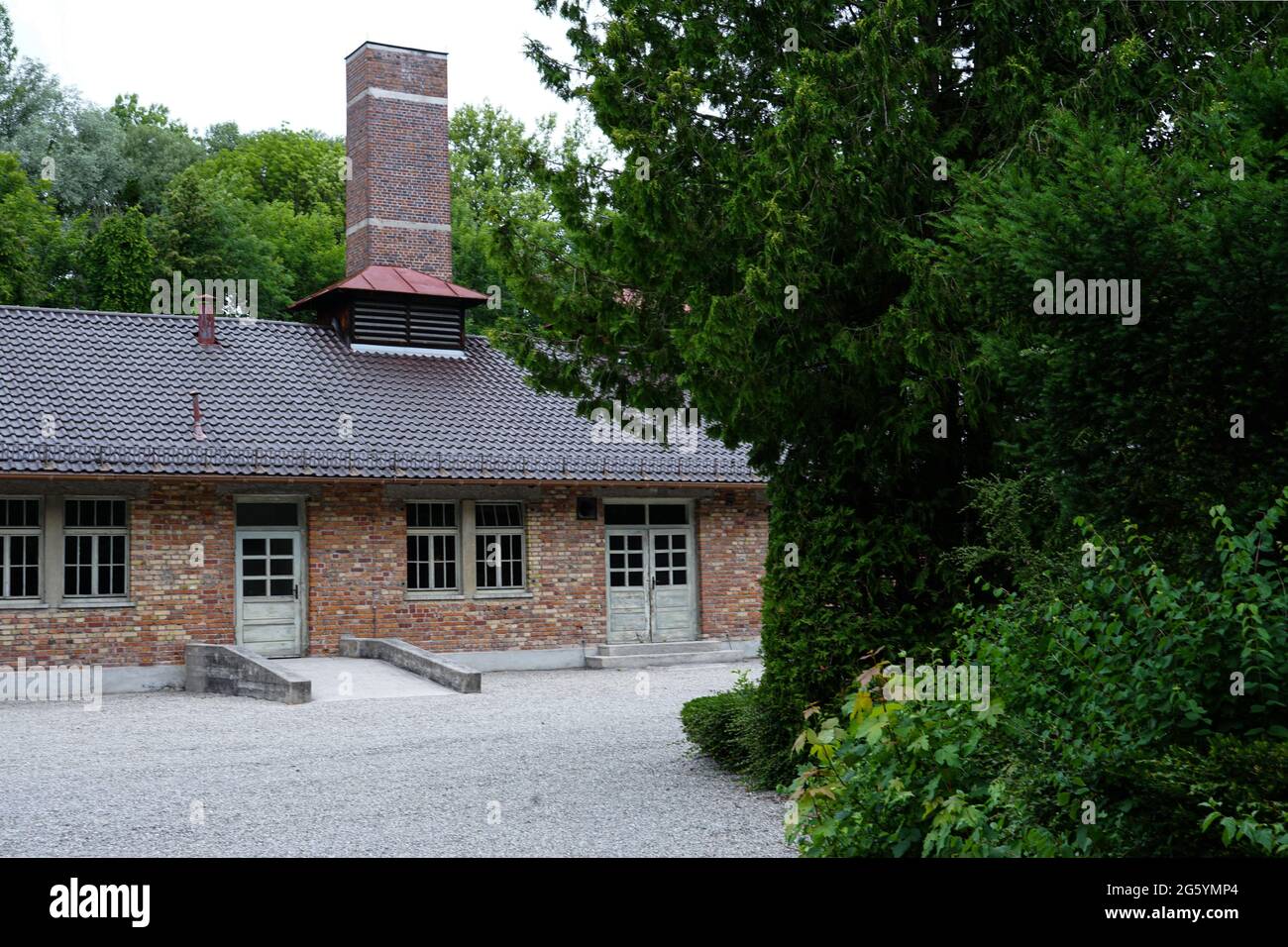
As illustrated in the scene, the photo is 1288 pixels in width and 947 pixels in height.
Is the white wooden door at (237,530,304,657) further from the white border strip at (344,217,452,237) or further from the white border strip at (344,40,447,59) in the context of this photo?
the white border strip at (344,40,447,59)

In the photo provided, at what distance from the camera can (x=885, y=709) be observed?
6.23m

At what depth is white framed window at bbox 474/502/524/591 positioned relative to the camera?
21.8 meters

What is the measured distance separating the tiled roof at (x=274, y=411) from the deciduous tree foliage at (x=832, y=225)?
10.2m

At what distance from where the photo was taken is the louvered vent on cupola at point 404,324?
23.9 metres

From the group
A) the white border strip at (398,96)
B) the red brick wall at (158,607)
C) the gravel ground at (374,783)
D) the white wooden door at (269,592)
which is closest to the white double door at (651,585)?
the white wooden door at (269,592)

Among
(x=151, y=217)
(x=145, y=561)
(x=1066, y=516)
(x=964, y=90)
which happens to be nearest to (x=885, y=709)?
(x=1066, y=516)

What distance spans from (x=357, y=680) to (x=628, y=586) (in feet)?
19.8

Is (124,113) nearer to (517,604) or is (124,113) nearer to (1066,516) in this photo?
(517,604)

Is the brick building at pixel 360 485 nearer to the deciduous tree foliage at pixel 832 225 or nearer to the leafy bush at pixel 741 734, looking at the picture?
the leafy bush at pixel 741 734

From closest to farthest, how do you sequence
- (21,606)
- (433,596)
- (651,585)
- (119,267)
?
(21,606)
(433,596)
(651,585)
(119,267)

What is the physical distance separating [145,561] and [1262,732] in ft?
55.5

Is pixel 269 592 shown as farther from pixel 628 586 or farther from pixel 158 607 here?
pixel 628 586

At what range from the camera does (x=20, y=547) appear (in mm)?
18672

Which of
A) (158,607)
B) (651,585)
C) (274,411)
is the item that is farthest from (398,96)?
(158,607)
